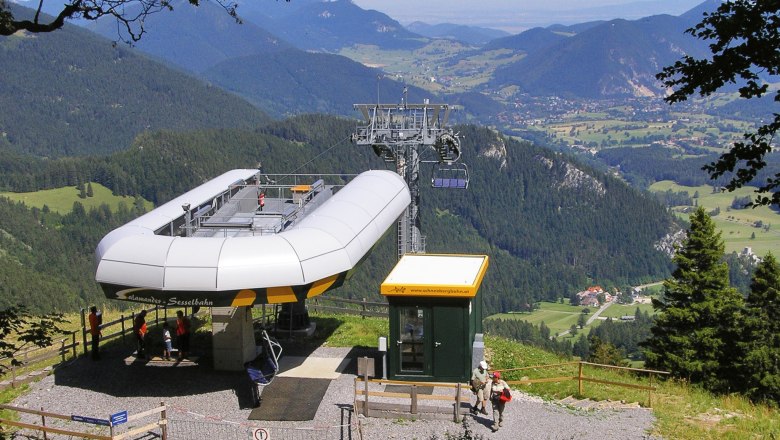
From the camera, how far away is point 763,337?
3328 cm

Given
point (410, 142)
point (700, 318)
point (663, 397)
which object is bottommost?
point (700, 318)

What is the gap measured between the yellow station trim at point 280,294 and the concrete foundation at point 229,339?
3.06 meters

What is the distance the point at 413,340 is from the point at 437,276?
2.02 meters

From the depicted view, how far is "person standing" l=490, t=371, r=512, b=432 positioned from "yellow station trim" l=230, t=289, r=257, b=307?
6.39m

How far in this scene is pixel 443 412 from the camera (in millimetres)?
19984

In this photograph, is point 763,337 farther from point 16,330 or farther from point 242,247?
point 16,330

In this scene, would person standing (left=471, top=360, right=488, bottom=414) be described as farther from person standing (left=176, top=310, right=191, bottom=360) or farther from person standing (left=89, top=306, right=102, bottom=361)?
person standing (left=89, top=306, right=102, bottom=361)

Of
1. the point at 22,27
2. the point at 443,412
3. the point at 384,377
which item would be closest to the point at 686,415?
the point at 443,412

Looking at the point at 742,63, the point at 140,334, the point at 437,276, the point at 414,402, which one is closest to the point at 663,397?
the point at 437,276

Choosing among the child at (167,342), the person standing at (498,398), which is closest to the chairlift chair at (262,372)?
the child at (167,342)

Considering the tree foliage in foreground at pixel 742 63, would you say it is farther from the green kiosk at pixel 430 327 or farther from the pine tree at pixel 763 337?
the pine tree at pixel 763 337

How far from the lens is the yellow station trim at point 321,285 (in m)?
21.6

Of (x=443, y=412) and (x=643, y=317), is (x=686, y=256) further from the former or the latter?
(x=643, y=317)

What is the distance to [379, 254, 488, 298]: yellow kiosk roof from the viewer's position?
71.2 ft
